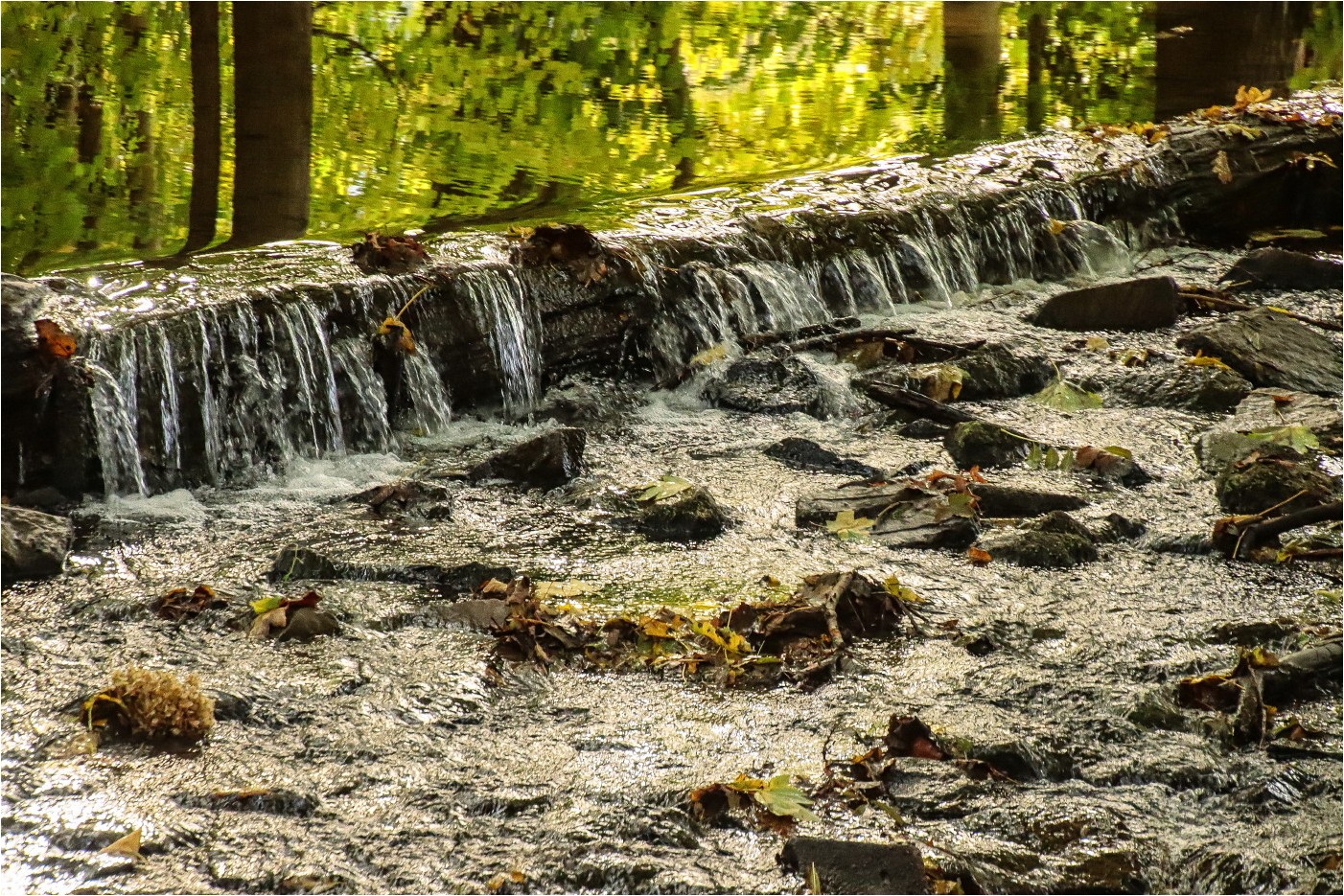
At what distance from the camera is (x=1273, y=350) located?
6535mm

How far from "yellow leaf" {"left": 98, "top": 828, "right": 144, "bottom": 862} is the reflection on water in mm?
4378

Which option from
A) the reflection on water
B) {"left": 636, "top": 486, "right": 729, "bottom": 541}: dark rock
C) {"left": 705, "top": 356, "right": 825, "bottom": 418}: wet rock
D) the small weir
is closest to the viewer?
{"left": 636, "top": 486, "right": 729, "bottom": 541}: dark rock

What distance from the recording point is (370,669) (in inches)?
143

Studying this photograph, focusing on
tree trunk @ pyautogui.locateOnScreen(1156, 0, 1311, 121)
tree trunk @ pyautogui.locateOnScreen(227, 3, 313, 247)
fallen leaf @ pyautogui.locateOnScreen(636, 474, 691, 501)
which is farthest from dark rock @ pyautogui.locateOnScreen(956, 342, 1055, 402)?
tree trunk @ pyautogui.locateOnScreen(1156, 0, 1311, 121)

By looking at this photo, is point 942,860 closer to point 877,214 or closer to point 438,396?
point 438,396

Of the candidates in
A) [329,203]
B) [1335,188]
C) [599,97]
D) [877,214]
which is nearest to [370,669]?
[877,214]

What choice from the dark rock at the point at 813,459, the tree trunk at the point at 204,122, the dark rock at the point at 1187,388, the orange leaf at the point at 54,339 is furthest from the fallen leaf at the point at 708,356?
the tree trunk at the point at 204,122

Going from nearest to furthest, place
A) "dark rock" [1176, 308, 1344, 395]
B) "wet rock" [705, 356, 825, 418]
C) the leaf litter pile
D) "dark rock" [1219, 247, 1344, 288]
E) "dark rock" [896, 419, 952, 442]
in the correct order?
the leaf litter pile < "dark rock" [896, 419, 952, 442] < "wet rock" [705, 356, 825, 418] < "dark rock" [1176, 308, 1344, 395] < "dark rock" [1219, 247, 1344, 288]

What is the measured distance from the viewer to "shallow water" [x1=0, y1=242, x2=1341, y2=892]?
109 inches

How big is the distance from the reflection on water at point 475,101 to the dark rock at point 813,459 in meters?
2.36

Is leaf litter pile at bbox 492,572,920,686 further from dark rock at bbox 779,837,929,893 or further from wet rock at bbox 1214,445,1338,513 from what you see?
wet rock at bbox 1214,445,1338,513

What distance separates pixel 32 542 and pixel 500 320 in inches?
97.2

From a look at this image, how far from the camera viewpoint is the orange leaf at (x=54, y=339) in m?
4.92

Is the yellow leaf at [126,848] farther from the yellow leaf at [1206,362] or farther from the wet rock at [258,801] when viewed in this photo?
the yellow leaf at [1206,362]
